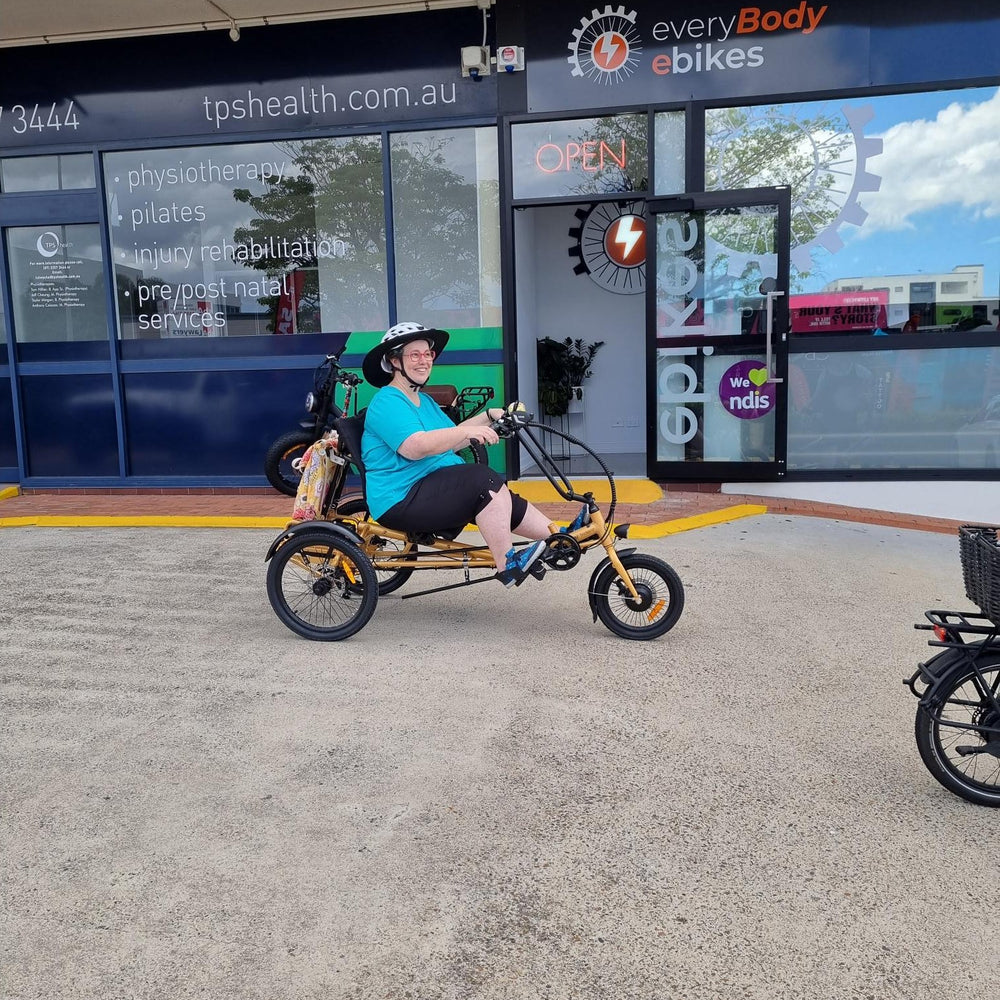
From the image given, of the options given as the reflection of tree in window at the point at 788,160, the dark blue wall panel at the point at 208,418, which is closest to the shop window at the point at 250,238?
the dark blue wall panel at the point at 208,418

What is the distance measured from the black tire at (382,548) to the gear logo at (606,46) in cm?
463

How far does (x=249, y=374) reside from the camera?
8.27 meters

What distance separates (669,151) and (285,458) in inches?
155

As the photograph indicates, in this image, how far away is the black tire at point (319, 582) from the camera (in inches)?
167

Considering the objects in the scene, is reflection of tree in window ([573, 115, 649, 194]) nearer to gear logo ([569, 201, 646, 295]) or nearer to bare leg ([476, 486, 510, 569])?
gear logo ([569, 201, 646, 295])

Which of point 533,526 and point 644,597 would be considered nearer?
point 644,597

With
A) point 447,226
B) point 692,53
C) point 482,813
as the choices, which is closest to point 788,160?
point 692,53

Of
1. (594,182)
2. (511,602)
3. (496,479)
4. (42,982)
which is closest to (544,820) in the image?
(42,982)

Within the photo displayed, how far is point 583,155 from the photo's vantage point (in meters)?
7.61

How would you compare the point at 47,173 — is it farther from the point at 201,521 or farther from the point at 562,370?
the point at 562,370

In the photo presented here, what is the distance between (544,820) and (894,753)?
4.23 feet

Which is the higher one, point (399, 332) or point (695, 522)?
point (399, 332)

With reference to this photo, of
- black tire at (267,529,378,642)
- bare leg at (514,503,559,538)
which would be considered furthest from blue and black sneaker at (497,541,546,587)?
black tire at (267,529,378,642)

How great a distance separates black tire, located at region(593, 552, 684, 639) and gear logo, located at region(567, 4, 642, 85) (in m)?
→ 4.92
